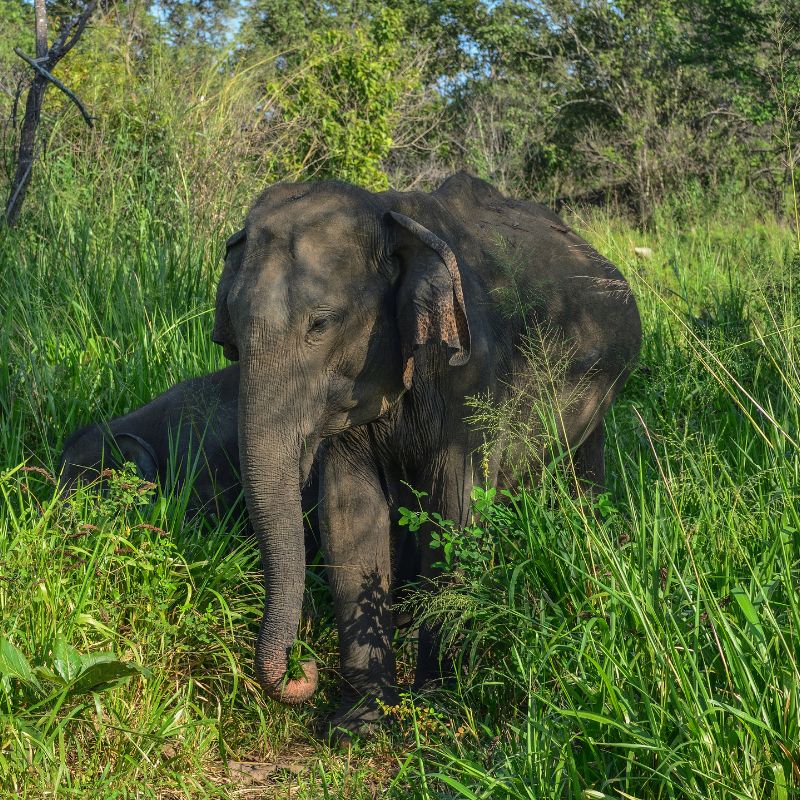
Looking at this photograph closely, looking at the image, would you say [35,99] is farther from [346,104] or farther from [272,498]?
Answer: [346,104]

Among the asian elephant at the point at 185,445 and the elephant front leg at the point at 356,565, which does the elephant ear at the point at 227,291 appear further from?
the asian elephant at the point at 185,445

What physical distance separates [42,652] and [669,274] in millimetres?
6618

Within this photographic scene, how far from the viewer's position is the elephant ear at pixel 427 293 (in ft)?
12.1

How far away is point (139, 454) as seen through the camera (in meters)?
5.12

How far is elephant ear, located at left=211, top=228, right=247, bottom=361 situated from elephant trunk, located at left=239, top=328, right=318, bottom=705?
0.37 m

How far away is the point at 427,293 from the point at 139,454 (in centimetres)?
199

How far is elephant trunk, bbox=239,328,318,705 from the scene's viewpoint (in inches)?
137

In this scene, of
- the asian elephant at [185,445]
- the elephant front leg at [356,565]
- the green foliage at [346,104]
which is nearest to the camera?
the elephant front leg at [356,565]

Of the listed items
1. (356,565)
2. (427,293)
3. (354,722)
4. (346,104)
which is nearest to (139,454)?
(356,565)

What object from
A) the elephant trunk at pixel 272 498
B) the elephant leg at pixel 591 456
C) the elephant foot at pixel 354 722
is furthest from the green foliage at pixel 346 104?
the elephant trunk at pixel 272 498

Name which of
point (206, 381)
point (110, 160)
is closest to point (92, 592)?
point (206, 381)

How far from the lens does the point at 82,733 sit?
346 centimetres

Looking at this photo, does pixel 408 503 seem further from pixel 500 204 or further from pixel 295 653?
pixel 500 204

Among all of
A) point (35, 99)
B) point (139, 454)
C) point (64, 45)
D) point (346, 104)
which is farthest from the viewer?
point (346, 104)
